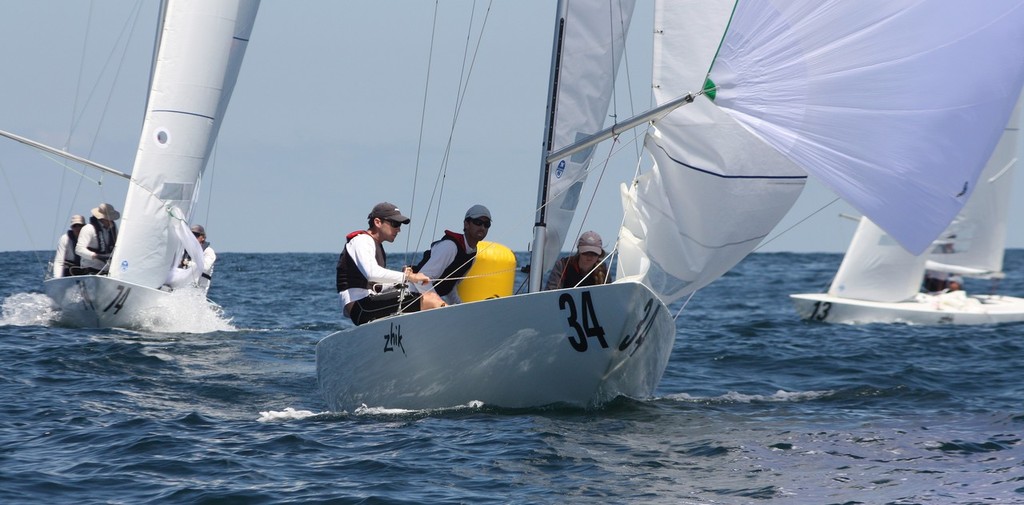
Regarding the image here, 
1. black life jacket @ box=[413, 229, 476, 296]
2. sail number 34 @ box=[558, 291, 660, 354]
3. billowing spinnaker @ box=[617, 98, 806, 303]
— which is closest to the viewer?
Answer: sail number 34 @ box=[558, 291, 660, 354]

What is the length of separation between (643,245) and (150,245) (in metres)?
9.67

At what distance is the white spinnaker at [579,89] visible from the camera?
7.98 m

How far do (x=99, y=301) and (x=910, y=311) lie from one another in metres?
12.2

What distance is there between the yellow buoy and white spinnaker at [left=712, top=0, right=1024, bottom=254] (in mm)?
1961

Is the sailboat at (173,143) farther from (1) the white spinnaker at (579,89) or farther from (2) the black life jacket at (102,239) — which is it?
(1) the white spinnaker at (579,89)

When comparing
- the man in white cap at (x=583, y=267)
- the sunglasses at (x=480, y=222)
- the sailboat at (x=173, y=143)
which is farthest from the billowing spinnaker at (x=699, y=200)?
the sailboat at (x=173, y=143)

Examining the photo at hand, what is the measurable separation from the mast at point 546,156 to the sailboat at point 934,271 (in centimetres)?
1075

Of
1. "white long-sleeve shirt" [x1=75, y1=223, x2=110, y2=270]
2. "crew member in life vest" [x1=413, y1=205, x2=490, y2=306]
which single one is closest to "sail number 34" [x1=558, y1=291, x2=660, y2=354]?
"crew member in life vest" [x1=413, y1=205, x2=490, y2=306]

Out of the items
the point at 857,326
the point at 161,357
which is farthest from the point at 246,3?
the point at 857,326

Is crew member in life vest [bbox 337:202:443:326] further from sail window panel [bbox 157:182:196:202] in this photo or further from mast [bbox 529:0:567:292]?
sail window panel [bbox 157:182:196:202]

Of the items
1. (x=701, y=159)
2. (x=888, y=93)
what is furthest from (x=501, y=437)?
(x=888, y=93)

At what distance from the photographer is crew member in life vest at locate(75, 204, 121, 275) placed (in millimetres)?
15508

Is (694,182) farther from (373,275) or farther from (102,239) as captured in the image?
(102,239)

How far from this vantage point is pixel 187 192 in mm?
16609
